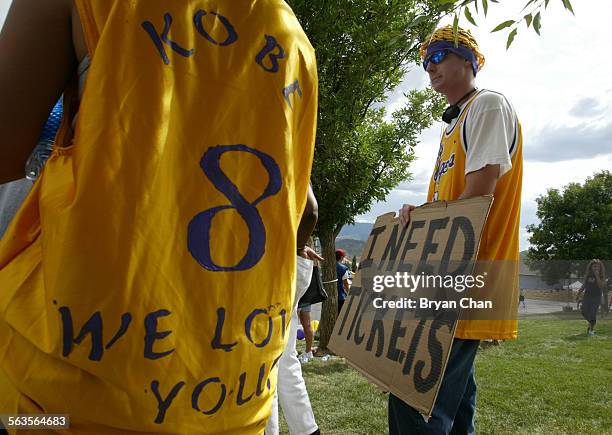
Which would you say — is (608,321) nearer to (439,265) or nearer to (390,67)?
(390,67)

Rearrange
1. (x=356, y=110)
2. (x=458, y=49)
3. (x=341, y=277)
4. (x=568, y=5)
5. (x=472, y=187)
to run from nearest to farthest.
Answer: (x=568, y=5) < (x=472, y=187) < (x=458, y=49) < (x=356, y=110) < (x=341, y=277)

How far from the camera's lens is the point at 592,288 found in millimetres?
14297

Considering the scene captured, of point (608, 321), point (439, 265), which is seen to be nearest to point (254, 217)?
point (439, 265)

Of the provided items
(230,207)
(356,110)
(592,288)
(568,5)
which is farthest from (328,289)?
(592,288)

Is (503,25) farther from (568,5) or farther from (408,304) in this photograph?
(408,304)

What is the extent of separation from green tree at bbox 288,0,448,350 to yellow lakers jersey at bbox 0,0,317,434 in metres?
6.92

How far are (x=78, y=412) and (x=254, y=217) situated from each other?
446mm

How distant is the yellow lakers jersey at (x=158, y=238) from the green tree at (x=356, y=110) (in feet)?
22.7

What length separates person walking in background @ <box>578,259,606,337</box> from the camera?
13812 mm

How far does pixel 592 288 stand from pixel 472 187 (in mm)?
14692

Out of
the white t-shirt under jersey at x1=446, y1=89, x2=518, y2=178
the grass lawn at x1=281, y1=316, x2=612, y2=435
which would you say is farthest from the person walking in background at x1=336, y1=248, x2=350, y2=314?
the white t-shirt under jersey at x1=446, y1=89, x2=518, y2=178

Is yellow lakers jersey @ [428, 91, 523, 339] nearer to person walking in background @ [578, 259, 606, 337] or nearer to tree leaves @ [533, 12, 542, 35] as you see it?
tree leaves @ [533, 12, 542, 35]

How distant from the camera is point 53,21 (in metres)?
0.82

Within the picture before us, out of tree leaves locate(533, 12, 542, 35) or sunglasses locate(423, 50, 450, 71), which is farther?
sunglasses locate(423, 50, 450, 71)
